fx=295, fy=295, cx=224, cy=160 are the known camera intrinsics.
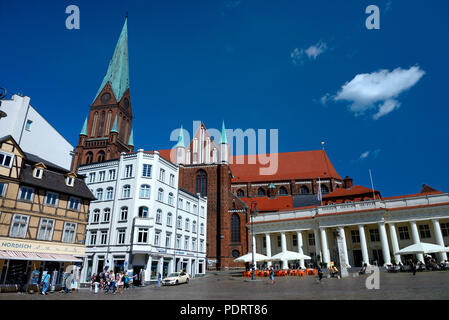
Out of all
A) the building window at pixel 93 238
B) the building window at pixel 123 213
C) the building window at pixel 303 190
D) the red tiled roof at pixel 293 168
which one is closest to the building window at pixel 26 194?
the building window at pixel 123 213

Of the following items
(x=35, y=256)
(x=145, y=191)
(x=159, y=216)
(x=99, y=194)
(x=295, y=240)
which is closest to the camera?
(x=35, y=256)

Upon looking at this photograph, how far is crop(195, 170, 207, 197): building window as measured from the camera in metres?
53.8

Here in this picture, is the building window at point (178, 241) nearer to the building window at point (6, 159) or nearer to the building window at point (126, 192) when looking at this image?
the building window at point (126, 192)

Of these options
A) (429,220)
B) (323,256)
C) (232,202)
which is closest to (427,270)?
(429,220)

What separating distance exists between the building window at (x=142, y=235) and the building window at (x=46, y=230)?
855 centimetres

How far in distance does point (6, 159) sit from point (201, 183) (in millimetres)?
35392

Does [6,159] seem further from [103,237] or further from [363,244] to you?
[363,244]

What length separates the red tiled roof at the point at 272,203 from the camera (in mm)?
55369

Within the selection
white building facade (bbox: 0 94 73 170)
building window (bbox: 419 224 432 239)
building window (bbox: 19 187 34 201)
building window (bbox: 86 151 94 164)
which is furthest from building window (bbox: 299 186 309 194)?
building window (bbox: 19 187 34 201)

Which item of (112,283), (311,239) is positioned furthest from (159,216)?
(311,239)

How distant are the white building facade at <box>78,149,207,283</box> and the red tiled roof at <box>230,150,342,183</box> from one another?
31.6 metres

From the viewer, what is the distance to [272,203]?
57406 mm

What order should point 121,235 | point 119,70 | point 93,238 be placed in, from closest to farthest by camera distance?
1. point 121,235
2. point 93,238
3. point 119,70

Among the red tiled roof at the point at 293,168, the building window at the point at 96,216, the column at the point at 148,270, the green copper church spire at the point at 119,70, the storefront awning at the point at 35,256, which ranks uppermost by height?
the green copper church spire at the point at 119,70
